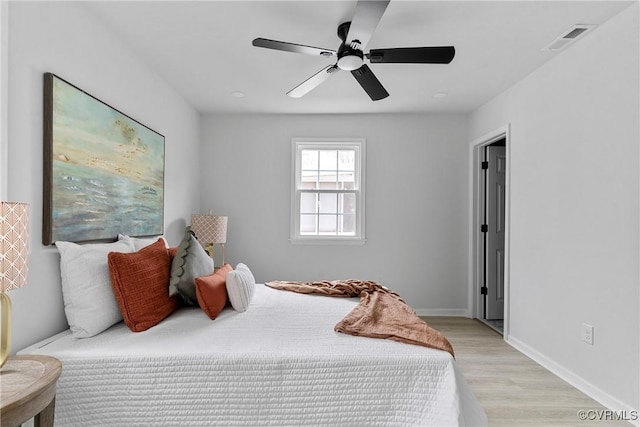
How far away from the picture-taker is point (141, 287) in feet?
6.56

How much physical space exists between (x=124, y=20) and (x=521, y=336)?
4103 mm

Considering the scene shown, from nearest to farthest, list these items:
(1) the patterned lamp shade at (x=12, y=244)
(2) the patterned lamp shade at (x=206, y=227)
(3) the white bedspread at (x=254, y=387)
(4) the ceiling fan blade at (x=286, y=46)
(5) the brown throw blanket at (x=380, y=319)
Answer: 1. (1) the patterned lamp shade at (x=12, y=244)
2. (3) the white bedspread at (x=254, y=387)
3. (5) the brown throw blanket at (x=380, y=319)
4. (4) the ceiling fan blade at (x=286, y=46)
5. (2) the patterned lamp shade at (x=206, y=227)

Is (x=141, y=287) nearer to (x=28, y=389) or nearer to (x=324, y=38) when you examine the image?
(x=28, y=389)

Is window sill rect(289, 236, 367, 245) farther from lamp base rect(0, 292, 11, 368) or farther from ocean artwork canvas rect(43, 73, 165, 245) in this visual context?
lamp base rect(0, 292, 11, 368)

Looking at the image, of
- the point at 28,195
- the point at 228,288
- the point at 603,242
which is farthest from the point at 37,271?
the point at 603,242

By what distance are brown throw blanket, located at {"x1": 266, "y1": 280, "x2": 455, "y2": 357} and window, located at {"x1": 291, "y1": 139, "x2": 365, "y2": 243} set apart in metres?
1.77

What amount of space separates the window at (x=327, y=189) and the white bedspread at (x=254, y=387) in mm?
3010

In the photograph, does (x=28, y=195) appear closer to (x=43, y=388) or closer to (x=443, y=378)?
(x=43, y=388)

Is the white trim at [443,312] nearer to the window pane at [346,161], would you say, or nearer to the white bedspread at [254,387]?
the window pane at [346,161]

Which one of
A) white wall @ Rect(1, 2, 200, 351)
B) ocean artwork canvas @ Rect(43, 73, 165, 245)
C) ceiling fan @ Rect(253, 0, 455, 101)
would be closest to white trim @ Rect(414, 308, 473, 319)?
ceiling fan @ Rect(253, 0, 455, 101)

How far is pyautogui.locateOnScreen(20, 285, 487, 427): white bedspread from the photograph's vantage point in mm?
1577

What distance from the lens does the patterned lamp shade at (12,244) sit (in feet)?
3.95

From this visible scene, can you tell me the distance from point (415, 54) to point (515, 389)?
7.92ft

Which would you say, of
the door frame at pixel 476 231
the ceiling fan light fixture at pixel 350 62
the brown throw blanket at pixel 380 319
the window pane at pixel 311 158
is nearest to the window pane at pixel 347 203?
the window pane at pixel 311 158
